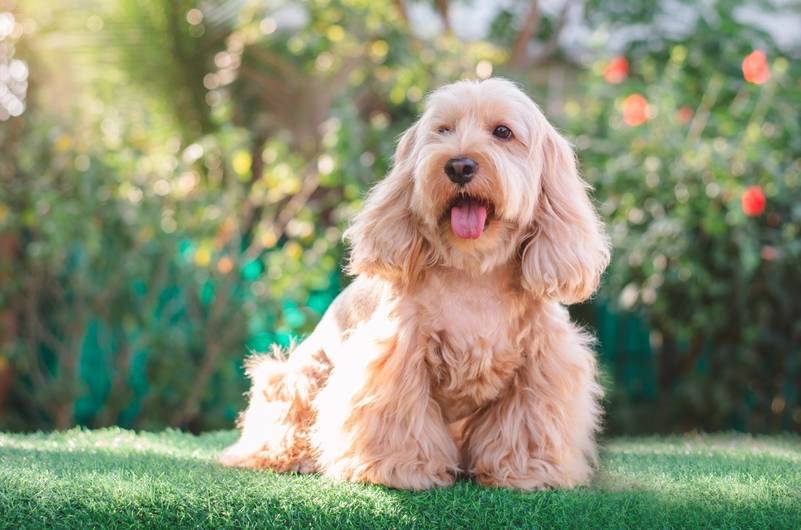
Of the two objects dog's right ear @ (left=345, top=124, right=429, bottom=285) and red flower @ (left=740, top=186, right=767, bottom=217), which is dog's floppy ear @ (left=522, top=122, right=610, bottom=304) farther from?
red flower @ (left=740, top=186, right=767, bottom=217)

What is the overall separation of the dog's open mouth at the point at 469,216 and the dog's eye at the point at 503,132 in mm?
247

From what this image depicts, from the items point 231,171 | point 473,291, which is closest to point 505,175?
point 473,291

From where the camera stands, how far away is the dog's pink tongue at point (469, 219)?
2.94 metres

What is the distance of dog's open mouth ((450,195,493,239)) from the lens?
295cm

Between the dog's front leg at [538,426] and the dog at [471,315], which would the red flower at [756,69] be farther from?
the dog's front leg at [538,426]

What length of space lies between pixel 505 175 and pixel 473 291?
420 millimetres

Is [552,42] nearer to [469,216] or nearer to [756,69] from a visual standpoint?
[756,69]

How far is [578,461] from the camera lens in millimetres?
3248

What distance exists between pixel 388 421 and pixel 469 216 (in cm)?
73

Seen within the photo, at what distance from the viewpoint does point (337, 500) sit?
284 cm

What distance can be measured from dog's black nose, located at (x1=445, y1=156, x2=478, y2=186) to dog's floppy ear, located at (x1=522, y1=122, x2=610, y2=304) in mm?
302

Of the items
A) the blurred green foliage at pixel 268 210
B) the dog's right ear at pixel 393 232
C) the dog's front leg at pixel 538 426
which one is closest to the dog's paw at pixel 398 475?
the dog's front leg at pixel 538 426

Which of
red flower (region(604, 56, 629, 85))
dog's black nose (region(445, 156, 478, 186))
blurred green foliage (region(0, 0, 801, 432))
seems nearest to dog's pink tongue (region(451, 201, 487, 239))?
dog's black nose (region(445, 156, 478, 186))

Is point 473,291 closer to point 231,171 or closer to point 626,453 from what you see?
point 626,453
